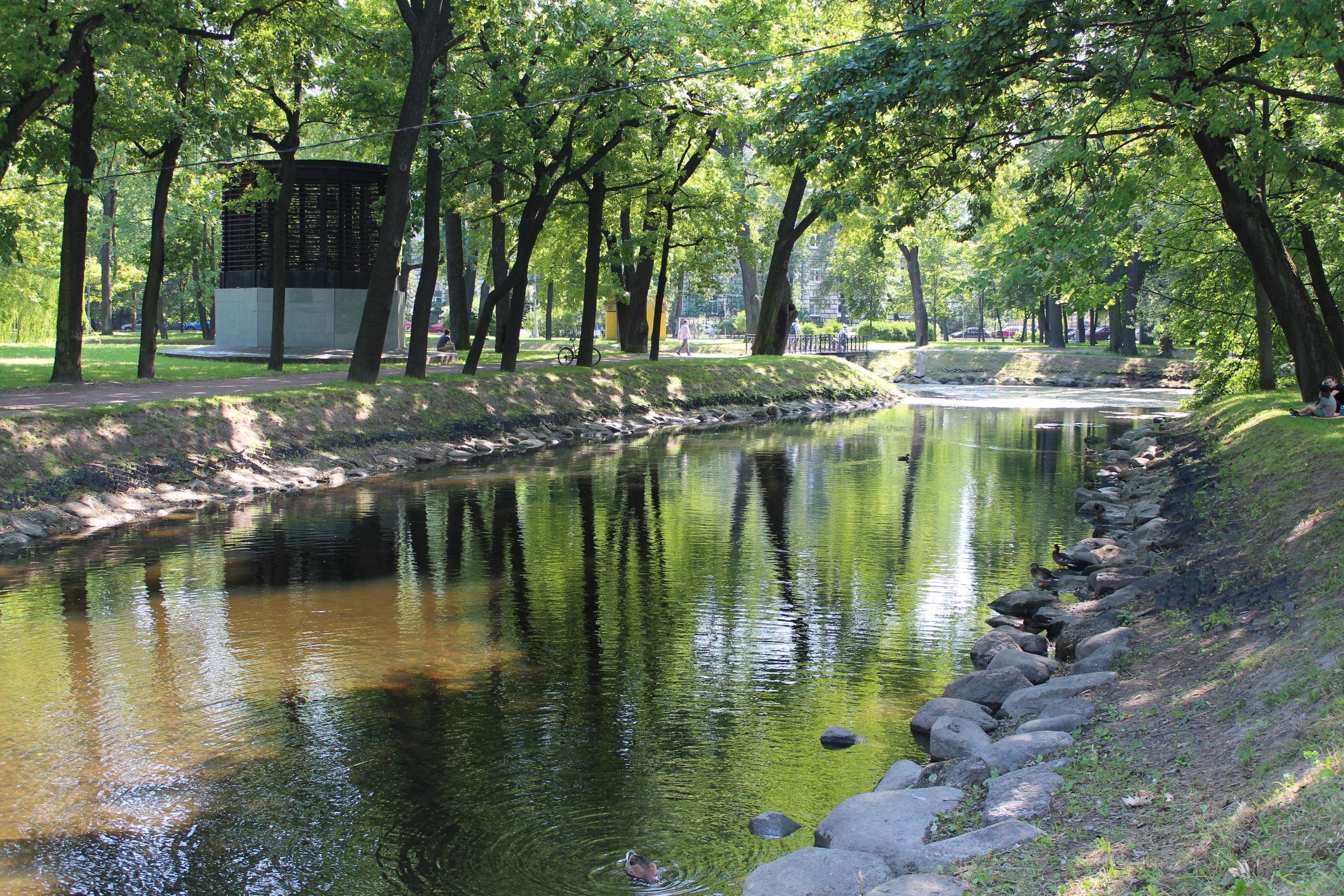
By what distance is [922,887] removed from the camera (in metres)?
5.06

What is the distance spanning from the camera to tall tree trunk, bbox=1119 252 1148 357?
50.4 metres

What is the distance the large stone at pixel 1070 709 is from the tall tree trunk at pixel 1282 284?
12.5 meters

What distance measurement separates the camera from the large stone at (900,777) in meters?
6.95

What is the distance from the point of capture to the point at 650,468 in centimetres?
2297

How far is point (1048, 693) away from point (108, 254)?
201 ft

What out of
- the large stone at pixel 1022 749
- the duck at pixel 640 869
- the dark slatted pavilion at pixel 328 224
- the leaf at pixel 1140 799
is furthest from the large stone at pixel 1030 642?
the dark slatted pavilion at pixel 328 224

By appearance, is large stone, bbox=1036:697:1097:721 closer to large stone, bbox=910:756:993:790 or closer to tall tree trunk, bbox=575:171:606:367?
large stone, bbox=910:756:993:790

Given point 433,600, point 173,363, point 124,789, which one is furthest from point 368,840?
point 173,363

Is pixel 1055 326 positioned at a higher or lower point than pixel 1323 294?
higher

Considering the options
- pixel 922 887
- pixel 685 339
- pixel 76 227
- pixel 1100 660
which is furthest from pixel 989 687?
pixel 685 339

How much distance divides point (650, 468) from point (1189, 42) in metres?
12.8

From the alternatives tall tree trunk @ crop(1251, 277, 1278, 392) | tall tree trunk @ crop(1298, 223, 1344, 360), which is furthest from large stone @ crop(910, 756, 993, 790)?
tall tree trunk @ crop(1251, 277, 1278, 392)

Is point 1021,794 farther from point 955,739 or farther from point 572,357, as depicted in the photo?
point 572,357

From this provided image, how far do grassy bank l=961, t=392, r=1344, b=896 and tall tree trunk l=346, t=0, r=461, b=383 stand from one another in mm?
17293
